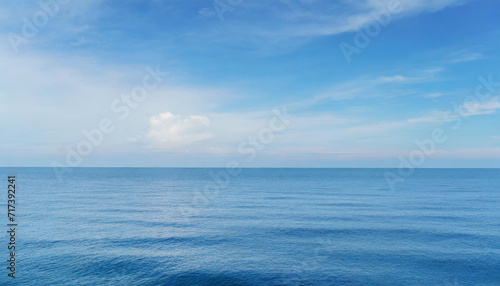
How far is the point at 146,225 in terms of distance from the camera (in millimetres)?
70562

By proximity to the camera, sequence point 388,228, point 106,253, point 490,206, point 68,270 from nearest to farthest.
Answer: point 68,270
point 106,253
point 388,228
point 490,206

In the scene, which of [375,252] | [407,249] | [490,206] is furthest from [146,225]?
[490,206]

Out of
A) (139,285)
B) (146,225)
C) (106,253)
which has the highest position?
(146,225)

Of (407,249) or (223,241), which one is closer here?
(407,249)

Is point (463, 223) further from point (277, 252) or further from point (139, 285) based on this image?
point (139, 285)

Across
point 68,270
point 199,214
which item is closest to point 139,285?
point 68,270

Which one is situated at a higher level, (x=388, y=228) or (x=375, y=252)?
(x=388, y=228)

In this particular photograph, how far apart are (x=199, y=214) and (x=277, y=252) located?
4239 cm

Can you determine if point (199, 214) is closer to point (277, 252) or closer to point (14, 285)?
point (277, 252)

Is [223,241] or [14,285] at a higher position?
[223,241]

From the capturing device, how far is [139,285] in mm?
37938

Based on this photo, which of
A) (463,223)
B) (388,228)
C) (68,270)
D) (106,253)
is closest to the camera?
(68,270)

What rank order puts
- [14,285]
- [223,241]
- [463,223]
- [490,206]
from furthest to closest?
1. [490,206]
2. [463,223]
3. [223,241]
4. [14,285]

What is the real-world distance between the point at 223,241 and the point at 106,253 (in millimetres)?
19875
